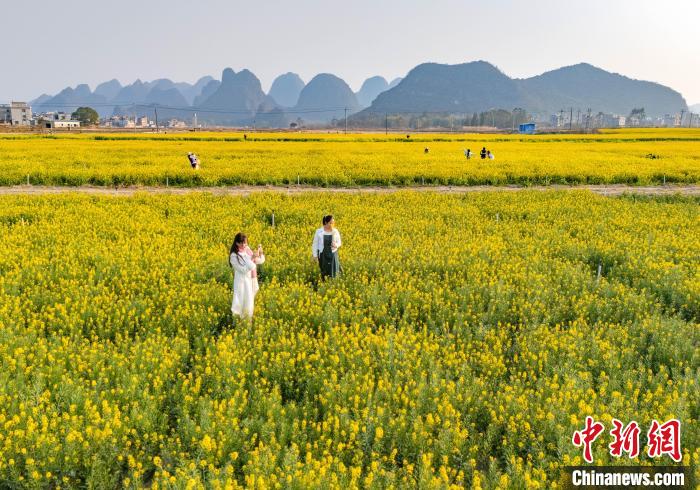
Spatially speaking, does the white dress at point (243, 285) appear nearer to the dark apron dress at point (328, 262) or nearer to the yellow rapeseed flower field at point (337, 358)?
the yellow rapeseed flower field at point (337, 358)

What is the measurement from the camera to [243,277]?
7.82 meters

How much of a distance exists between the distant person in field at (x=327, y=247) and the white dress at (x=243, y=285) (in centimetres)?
189

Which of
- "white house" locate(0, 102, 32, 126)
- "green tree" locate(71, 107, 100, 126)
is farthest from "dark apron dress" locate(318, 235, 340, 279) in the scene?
"white house" locate(0, 102, 32, 126)

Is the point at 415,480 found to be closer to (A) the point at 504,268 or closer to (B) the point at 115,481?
(B) the point at 115,481

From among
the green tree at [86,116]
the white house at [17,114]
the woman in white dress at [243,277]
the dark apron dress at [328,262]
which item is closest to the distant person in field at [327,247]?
the dark apron dress at [328,262]

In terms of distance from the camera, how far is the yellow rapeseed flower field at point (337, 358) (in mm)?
4789

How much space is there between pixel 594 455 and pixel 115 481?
15.5 feet

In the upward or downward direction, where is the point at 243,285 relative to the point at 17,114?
downward

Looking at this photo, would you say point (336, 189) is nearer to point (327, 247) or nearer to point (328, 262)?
point (328, 262)

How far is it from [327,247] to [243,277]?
2345 mm

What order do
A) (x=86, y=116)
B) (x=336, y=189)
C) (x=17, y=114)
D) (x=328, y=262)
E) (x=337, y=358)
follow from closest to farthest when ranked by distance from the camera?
(x=337, y=358) → (x=328, y=262) → (x=336, y=189) → (x=86, y=116) → (x=17, y=114)

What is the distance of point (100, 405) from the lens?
5488mm

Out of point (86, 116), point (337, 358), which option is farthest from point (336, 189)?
point (86, 116)

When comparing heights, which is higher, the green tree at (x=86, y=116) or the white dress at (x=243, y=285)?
the green tree at (x=86, y=116)
